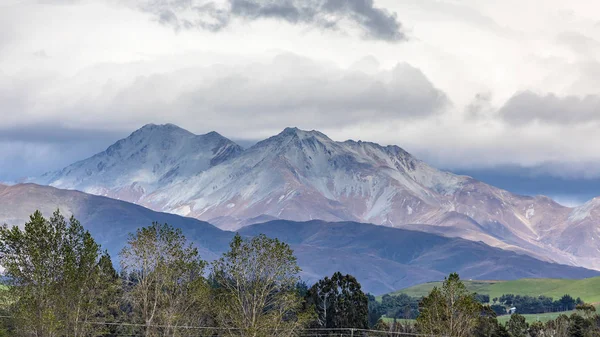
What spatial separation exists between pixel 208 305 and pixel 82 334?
3120 centimetres

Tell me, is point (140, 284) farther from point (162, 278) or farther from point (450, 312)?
point (450, 312)

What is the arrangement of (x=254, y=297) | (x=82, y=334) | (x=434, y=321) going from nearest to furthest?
(x=82, y=334) → (x=254, y=297) → (x=434, y=321)

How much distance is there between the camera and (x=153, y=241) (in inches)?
5079

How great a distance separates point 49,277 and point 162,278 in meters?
22.5

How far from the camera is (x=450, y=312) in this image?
5266 inches

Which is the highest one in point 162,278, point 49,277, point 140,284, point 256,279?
Result: point 162,278

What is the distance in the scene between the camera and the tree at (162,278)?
123938 millimetres

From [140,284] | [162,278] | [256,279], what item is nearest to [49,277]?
[140,284]

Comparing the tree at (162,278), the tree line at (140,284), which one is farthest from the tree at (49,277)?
the tree at (162,278)

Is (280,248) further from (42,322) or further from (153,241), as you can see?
(42,322)

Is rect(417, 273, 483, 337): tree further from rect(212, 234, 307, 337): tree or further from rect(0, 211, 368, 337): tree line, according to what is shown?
rect(212, 234, 307, 337): tree

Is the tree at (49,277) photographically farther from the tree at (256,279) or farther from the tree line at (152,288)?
the tree at (256,279)

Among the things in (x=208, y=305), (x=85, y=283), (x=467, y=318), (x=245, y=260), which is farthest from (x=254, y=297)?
(x=467, y=318)

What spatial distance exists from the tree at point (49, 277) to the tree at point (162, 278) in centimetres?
987
